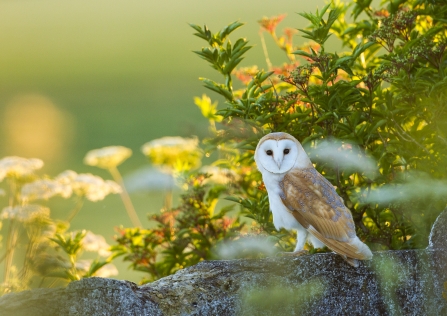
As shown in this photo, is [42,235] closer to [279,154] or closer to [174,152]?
[174,152]

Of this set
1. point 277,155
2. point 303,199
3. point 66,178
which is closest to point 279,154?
point 277,155

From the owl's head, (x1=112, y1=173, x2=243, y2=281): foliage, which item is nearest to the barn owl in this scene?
the owl's head

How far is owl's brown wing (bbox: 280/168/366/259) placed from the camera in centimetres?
200

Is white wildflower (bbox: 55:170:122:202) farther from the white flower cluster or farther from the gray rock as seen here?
the gray rock

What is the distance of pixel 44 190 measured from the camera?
10.6ft

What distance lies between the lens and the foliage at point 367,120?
8.10ft

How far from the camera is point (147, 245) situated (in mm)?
3307

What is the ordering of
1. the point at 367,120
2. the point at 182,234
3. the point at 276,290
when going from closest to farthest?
the point at 276,290, the point at 367,120, the point at 182,234

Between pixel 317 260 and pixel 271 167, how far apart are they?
35cm

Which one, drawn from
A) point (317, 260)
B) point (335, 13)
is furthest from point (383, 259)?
point (335, 13)

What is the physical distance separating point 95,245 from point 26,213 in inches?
15.5

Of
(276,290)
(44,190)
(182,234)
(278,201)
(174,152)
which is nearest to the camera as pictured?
(276,290)

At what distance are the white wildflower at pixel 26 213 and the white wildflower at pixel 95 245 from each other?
0.83ft

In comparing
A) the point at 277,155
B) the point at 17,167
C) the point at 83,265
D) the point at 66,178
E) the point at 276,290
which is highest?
the point at 277,155
